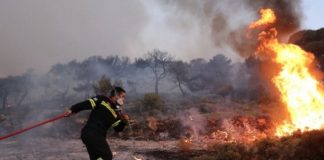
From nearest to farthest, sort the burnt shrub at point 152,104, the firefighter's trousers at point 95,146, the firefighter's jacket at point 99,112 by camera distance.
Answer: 1. the firefighter's trousers at point 95,146
2. the firefighter's jacket at point 99,112
3. the burnt shrub at point 152,104

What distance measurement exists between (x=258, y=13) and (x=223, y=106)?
54.1 feet

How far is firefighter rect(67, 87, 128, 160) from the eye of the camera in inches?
298

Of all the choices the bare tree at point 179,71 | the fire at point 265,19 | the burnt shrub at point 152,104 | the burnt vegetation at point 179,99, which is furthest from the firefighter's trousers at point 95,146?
the bare tree at point 179,71

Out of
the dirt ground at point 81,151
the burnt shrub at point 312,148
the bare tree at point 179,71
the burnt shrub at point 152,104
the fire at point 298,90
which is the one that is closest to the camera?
the burnt shrub at point 312,148

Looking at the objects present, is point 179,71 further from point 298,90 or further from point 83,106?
point 83,106

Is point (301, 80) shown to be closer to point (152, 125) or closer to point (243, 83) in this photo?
point (152, 125)

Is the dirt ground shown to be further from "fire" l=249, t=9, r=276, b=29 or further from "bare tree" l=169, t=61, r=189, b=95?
"bare tree" l=169, t=61, r=189, b=95

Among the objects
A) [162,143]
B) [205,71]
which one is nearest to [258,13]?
[162,143]

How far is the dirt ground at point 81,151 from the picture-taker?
1691 cm

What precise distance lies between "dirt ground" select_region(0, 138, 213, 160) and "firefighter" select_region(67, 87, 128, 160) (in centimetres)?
868

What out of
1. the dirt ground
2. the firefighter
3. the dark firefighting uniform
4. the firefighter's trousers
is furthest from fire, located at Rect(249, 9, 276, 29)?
the firefighter's trousers

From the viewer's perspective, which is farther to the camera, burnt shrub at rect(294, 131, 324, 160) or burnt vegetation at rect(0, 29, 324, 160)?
burnt vegetation at rect(0, 29, 324, 160)

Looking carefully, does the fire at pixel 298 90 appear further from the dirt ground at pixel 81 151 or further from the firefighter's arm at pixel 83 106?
the firefighter's arm at pixel 83 106

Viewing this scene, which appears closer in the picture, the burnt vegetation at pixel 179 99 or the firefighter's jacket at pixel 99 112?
the firefighter's jacket at pixel 99 112
